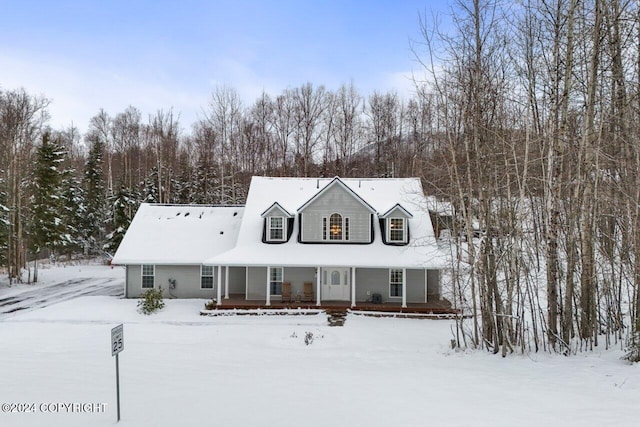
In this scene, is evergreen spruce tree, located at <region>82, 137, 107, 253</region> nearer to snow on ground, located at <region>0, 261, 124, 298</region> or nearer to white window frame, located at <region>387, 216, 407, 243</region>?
snow on ground, located at <region>0, 261, 124, 298</region>

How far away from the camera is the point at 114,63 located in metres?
22.8

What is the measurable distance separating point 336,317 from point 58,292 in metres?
16.0

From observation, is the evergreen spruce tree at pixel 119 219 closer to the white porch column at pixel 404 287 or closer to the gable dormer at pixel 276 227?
the gable dormer at pixel 276 227

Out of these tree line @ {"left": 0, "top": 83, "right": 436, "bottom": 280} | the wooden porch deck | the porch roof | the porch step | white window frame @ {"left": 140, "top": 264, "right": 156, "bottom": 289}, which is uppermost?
tree line @ {"left": 0, "top": 83, "right": 436, "bottom": 280}

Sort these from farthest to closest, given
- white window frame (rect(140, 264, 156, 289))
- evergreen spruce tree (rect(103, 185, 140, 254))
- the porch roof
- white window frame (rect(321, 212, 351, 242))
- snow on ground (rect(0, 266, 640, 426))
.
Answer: evergreen spruce tree (rect(103, 185, 140, 254)), white window frame (rect(140, 264, 156, 289)), white window frame (rect(321, 212, 351, 242)), the porch roof, snow on ground (rect(0, 266, 640, 426))

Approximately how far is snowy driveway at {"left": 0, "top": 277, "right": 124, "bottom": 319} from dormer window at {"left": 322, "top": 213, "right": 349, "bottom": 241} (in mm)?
11454

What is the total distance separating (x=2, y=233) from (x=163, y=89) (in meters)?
25.4

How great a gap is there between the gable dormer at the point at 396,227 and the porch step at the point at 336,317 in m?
4.19

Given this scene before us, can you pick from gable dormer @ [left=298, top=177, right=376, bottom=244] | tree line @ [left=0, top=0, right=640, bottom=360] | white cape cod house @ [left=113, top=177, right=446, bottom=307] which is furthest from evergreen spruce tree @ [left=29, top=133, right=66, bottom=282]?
tree line @ [left=0, top=0, right=640, bottom=360]

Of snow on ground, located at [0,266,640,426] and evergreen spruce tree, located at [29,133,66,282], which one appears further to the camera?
evergreen spruce tree, located at [29,133,66,282]

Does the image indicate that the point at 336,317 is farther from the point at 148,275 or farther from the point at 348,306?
the point at 148,275

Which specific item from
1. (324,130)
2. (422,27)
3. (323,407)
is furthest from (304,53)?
(323,407)

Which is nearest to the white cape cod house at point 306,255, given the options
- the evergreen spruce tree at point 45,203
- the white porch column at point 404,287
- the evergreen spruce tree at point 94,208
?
the white porch column at point 404,287

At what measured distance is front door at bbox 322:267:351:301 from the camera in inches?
715
